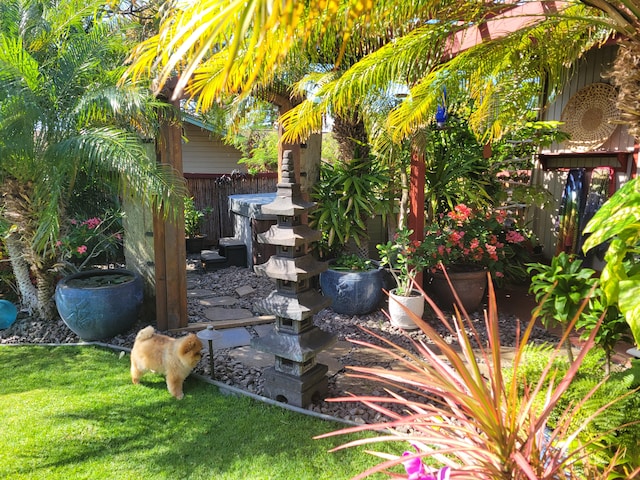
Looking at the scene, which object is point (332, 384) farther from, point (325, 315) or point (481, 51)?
point (481, 51)

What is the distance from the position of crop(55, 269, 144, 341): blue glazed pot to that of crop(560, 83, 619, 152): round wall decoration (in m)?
Answer: 6.25

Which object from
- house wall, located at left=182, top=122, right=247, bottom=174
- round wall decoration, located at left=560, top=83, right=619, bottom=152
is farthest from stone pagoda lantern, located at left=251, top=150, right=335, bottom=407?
house wall, located at left=182, top=122, right=247, bottom=174

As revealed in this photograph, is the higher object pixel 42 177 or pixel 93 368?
pixel 42 177

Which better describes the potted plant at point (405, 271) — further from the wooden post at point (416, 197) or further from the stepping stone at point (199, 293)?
the stepping stone at point (199, 293)

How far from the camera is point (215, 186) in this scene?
10.0 meters

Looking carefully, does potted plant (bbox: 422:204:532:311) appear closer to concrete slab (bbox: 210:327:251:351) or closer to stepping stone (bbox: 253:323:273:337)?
stepping stone (bbox: 253:323:273:337)

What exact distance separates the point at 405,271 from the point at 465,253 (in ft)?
2.72

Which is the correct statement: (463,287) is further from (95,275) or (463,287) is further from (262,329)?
(95,275)

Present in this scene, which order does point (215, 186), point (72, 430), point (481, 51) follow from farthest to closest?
point (215, 186) < point (481, 51) < point (72, 430)

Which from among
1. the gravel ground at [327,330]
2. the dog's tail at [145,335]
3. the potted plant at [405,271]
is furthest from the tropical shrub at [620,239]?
the dog's tail at [145,335]

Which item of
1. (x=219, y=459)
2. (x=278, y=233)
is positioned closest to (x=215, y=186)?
(x=278, y=233)

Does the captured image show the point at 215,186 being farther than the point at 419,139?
Yes

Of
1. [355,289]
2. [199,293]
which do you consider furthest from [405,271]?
[199,293]

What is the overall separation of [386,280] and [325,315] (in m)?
0.90
